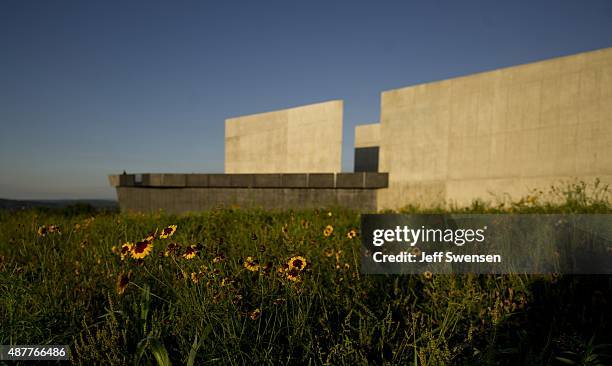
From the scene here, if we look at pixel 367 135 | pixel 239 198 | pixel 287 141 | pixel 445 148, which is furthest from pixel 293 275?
pixel 367 135

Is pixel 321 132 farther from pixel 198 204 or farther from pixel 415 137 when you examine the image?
pixel 198 204

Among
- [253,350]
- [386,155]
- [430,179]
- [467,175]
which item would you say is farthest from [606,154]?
[253,350]

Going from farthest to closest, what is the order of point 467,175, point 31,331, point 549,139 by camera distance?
point 467,175 < point 549,139 < point 31,331

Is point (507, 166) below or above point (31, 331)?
above

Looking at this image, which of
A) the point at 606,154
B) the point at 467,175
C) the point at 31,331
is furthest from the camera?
the point at 467,175

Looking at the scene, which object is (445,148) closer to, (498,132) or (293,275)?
(498,132)

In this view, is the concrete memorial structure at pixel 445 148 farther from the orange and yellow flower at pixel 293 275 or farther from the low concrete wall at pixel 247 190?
the orange and yellow flower at pixel 293 275

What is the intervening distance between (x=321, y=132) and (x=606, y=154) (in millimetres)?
7813

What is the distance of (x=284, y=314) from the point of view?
6.91 feet

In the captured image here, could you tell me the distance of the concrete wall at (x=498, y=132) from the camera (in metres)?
8.64

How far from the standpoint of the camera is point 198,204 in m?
12.0

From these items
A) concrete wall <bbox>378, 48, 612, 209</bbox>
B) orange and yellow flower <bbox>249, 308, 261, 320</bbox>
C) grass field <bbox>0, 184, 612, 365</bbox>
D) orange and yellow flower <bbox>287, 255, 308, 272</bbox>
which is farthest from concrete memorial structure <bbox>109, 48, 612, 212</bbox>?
orange and yellow flower <bbox>249, 308, 261, 320</bbox>

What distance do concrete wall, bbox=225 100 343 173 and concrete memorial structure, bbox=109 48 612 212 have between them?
0.14ft

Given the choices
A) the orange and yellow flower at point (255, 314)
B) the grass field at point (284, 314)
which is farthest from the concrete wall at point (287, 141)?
the orange and yellow flower at point (255, 314)
